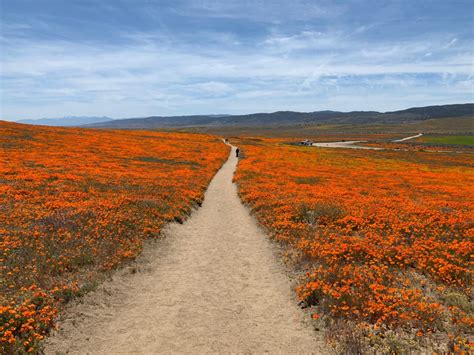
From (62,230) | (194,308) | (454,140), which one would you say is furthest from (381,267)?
(454,140)

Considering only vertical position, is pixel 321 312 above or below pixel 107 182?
below

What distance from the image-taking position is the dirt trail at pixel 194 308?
29.5 ft

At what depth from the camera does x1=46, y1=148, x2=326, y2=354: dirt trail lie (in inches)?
354

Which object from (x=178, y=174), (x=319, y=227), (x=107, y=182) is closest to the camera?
(x=319, y=227)

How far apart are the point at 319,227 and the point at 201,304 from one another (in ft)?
32.9

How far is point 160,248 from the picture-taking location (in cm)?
1650

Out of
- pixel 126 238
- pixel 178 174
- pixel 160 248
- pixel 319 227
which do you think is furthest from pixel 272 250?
pixel 178 174

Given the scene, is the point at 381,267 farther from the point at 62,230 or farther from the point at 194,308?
the point at 62,230

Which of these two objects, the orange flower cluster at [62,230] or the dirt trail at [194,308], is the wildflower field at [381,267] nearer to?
the dirt trail at [194,308]

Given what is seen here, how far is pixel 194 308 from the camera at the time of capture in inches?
428

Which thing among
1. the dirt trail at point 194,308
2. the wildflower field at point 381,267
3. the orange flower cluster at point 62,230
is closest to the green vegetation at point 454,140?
the wildflower field at point 381,267

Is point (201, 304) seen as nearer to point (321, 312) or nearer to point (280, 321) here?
point (280, 321)

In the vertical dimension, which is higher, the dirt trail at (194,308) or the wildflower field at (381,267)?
the wildflower field at (381,267)

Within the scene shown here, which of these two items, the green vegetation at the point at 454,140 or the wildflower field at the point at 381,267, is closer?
the wildflower field at the point at 381,267
